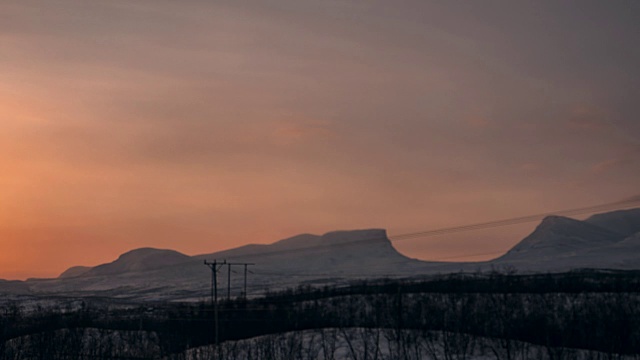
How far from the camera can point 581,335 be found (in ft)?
234

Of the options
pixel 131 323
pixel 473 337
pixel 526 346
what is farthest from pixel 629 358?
pixel 131 323

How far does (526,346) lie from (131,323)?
4708 cm

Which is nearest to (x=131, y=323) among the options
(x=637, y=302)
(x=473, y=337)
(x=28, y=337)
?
(x=28, y=337)

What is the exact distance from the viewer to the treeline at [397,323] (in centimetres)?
6450

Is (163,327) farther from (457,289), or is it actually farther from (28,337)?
(457,289)

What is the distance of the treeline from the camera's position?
64500 millimetres

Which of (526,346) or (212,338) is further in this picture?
(212,338)

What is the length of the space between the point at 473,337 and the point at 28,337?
40.0 m

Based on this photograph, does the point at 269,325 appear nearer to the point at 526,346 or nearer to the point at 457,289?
the point at 526,346

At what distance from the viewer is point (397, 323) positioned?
78500 mm

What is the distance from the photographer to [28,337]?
252ft

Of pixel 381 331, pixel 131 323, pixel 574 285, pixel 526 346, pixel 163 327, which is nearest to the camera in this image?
pixel 526 346

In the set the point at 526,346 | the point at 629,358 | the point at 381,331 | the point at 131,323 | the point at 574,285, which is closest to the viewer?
the point at 629,358

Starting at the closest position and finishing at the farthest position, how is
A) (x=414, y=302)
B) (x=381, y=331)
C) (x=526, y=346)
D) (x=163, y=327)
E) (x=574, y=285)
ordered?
1. (x=526, y=346)
2. (x=381, y=331)
3. (x=163, y=327)
4. (x=414, y=302)
5. (x=574, y=285)
